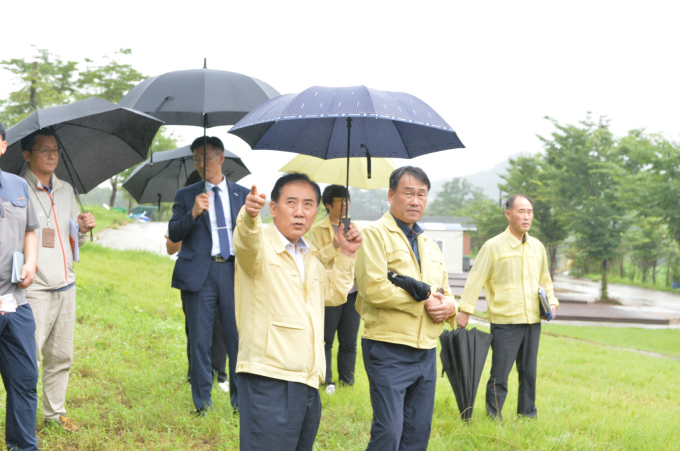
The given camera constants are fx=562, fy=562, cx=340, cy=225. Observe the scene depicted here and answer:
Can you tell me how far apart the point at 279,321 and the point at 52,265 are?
2131 mm

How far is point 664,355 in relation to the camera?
12680mm

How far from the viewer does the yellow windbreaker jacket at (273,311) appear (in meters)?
2.59

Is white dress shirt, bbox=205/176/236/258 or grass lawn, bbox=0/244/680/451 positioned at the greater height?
white dress shirt, bbox=205/176/236/258

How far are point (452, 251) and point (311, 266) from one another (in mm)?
37465

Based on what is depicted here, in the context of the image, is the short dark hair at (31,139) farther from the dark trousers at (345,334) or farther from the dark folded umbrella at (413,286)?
the dark trousers at (345,334)

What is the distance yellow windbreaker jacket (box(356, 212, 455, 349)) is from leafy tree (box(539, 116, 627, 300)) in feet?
71.6

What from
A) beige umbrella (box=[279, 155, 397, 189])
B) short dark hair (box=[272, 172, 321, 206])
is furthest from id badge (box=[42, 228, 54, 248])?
beige umbrella (box=[279, 155, 397, 189])

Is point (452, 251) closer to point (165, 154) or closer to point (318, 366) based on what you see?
point (165, 154)

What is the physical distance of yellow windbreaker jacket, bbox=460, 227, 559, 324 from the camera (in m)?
4.97

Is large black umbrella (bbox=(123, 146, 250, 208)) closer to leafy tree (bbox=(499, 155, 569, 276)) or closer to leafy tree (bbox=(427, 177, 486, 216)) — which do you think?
leafy tree (bbox=(499, 155, 569, 276))

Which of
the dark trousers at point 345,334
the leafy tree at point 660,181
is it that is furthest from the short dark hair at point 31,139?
the leafy tree at point 660,181

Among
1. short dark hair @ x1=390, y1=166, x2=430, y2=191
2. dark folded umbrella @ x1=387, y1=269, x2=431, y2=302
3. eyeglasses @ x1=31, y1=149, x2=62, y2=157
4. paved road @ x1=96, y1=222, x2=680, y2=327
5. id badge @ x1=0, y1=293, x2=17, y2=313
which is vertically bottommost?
paved road @ x1=96, y1=222, x2=680, y2=327

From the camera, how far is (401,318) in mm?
3328

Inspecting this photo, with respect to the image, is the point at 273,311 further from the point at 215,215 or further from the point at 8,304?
the point at 215,215
